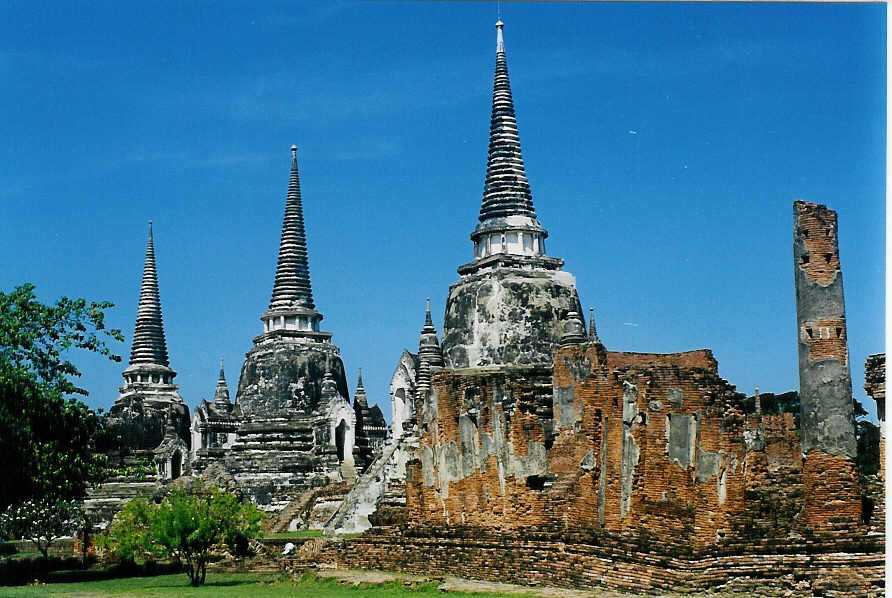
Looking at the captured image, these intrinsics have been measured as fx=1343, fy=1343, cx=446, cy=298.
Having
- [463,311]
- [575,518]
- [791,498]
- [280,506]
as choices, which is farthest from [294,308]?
[791,498]

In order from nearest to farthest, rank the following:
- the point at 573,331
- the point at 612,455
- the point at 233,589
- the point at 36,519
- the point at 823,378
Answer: the point at 823,378 < the point at 612,455 < the point at 233,589 < the point at 36,519 < the point at 573,331

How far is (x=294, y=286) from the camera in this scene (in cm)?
5219

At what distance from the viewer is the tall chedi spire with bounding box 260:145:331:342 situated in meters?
51.8

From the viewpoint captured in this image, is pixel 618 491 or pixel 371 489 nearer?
pixel 618 491

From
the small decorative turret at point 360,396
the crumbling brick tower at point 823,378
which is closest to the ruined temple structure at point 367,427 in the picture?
the small decorative turret at point 360,396

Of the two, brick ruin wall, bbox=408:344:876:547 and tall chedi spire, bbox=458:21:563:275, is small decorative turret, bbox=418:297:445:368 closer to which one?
tall chedi spire, bbox=458:21:563:275

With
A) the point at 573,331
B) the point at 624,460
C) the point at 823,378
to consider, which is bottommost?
the point at 624,460

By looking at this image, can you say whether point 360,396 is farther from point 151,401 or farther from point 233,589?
point 233,589

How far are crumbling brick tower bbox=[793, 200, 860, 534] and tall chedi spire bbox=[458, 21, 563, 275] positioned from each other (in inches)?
887

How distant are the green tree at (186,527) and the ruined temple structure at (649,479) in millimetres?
2021

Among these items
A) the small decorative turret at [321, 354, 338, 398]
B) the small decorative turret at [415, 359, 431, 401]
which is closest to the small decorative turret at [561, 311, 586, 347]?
the small decorative turret at [415, 359, 431, 401]

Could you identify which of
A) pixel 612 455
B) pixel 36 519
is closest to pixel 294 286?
pixel 36 519

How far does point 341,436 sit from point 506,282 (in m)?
11.1

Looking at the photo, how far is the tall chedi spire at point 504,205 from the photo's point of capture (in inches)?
1602
